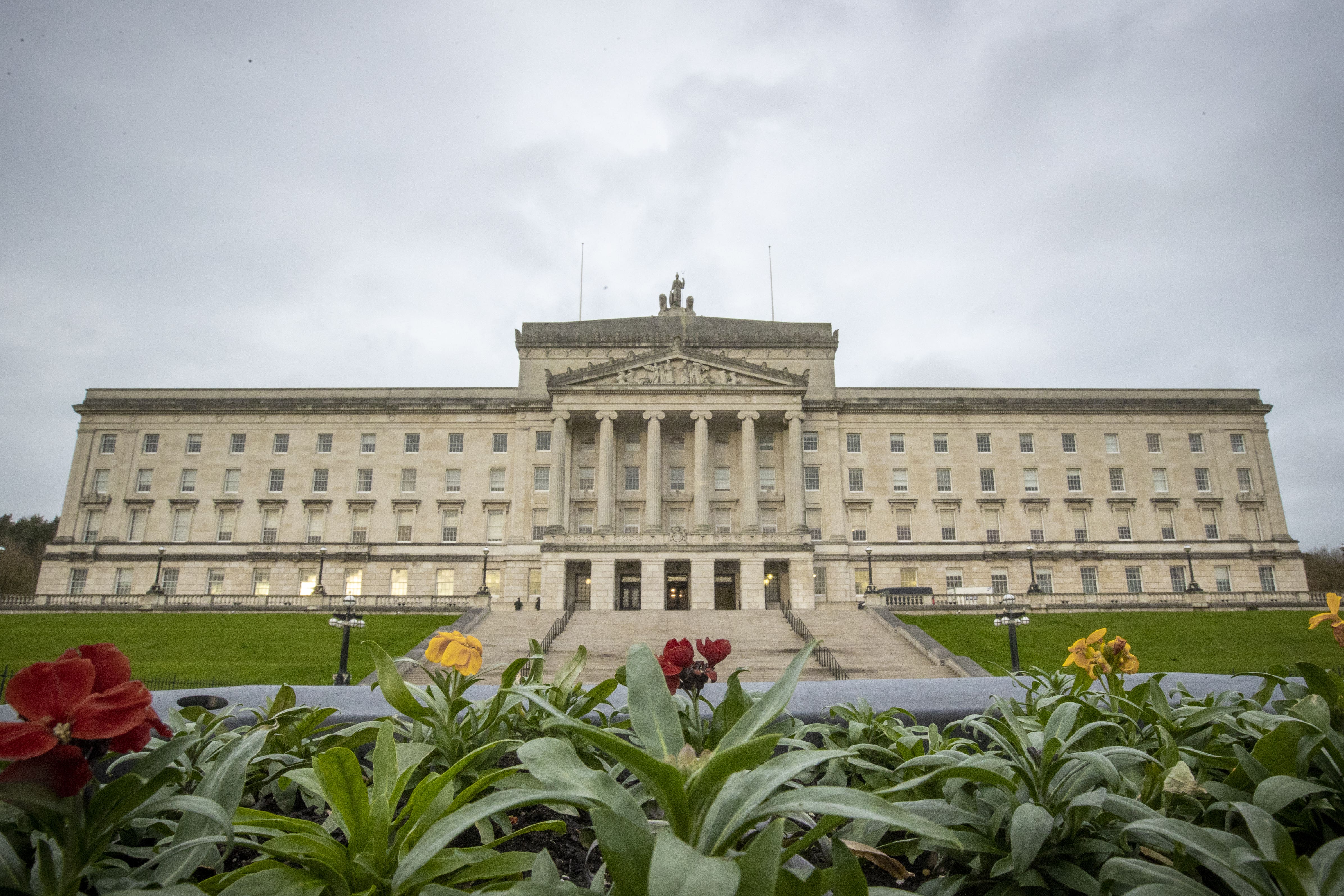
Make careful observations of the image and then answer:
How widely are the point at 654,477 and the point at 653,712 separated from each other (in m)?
46.4

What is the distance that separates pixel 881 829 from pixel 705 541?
42.8 metres

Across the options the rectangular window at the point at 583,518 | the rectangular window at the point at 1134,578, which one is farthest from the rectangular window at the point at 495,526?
the rectangular window at the point at 1134,578

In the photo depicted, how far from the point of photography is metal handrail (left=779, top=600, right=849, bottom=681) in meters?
24.5

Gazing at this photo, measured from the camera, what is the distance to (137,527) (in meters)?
52.9

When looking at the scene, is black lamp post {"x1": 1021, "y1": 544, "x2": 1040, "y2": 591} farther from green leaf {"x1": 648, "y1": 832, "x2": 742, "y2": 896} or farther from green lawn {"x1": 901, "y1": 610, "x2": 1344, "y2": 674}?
→ green leaf {"x1": 648, "y1": 832, "x2": 742, "y2": 896}

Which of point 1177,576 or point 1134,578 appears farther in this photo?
point 1177,576

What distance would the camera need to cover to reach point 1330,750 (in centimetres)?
265

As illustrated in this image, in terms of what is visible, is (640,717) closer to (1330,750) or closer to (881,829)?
(881,829)

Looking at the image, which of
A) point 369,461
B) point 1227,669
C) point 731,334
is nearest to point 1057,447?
point 731,334

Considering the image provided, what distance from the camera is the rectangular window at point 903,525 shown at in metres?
52.4

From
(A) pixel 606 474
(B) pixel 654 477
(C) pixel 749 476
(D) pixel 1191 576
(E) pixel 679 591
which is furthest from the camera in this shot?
(A) pixel 606 474

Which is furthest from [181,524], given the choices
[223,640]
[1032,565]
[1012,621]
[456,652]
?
[1032,565]

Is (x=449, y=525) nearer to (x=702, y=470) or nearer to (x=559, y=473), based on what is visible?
(x=559, y=473)

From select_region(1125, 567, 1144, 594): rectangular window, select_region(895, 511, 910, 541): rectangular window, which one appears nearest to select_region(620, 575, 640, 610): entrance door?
select_region(895, 511, 910, 541): rectangular window
